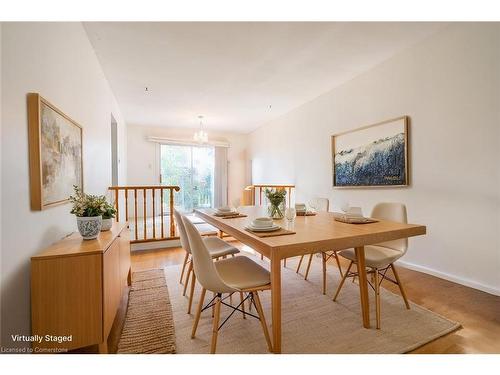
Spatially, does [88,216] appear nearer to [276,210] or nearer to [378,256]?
[276,210]

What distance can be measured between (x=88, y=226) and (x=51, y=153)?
556mm

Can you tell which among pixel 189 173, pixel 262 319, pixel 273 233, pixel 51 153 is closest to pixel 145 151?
pixel 189 173

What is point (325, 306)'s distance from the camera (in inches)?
75.4

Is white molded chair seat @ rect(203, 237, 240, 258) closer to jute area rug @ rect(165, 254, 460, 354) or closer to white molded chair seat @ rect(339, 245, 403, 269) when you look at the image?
jute area rug @ rect(165, 254, 460, 354)


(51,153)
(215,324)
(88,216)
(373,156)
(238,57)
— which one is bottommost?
(215,324)

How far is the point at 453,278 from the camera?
2.35 metres

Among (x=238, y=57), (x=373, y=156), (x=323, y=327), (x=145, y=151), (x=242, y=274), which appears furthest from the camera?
(x=145, y=151)

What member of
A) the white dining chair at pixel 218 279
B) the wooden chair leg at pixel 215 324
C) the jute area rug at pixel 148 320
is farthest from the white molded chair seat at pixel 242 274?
the jute area rug at pixel 148 320

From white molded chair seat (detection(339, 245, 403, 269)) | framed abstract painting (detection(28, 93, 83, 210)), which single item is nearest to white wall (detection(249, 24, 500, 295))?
white molded chair seat (detection(339, 245, 403, 269))

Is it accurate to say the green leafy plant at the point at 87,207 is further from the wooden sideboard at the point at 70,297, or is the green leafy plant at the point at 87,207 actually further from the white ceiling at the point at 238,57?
the white ceiling at the point at 238,57

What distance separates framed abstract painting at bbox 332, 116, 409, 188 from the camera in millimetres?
2764

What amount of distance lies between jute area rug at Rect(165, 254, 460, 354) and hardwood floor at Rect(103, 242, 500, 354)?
7 cm
